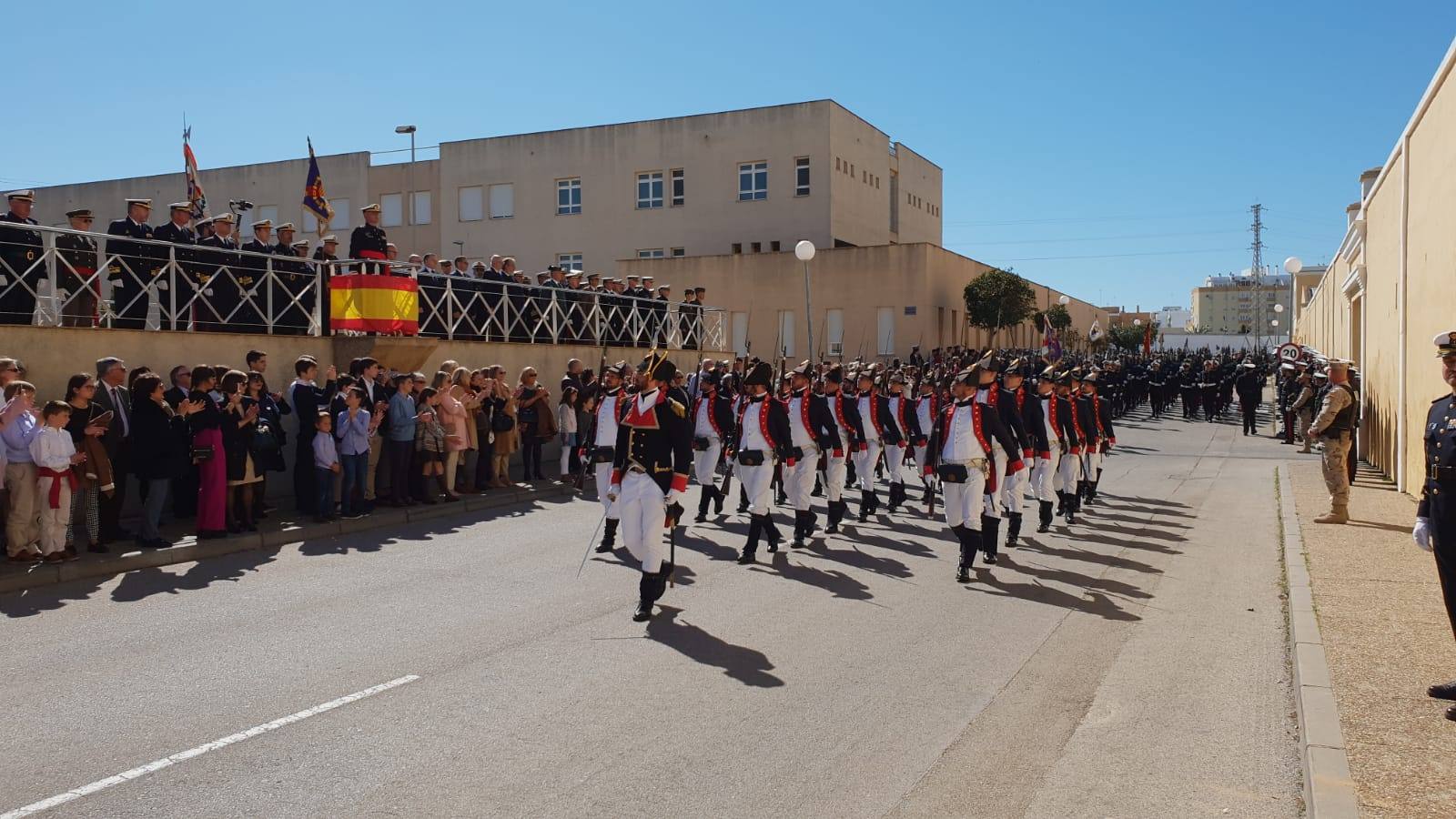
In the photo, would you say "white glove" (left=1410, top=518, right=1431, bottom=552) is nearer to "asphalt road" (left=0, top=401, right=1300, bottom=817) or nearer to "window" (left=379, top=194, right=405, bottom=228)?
"asphalt road" (left=0, top=401, right=1300, bottom=817)

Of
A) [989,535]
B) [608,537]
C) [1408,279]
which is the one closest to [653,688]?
[608,537]

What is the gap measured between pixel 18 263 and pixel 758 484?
28.4 feet

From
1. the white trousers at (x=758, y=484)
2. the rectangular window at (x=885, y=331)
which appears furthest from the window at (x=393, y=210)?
the white trousers at (x=758, y=484)

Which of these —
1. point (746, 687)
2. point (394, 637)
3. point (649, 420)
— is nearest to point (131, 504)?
point (394, 637)

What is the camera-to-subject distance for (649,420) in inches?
327

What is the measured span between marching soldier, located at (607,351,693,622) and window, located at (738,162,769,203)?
34.7 meters

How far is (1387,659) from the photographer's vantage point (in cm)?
660

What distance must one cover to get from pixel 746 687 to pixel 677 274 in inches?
1399

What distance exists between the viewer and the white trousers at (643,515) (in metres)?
8.19

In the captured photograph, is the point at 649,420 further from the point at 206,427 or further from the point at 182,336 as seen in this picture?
the point at 182,336

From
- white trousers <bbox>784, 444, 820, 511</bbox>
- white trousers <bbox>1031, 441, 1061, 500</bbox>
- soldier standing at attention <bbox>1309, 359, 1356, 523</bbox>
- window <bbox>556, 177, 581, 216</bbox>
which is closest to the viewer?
white trousers <bbox>784, 444, 820, 511</bbox>

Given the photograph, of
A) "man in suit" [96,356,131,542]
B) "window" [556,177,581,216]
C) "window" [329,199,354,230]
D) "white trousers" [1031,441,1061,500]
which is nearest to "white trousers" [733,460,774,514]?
"white trousers" [1031,441,1061,500]

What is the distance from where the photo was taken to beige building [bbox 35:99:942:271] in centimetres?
4172

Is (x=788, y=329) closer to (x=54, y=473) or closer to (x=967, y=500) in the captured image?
(x=967, y=500)
